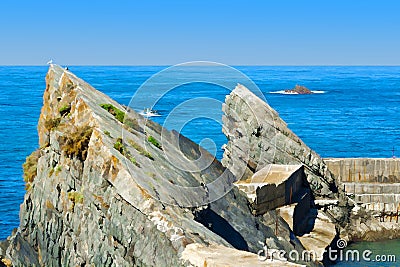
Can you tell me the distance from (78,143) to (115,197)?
2.79 meters

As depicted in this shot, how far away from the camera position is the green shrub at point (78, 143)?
19.9 meters

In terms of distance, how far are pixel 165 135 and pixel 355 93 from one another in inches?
5175

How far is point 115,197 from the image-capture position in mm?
17812

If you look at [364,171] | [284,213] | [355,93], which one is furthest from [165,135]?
[355,93]

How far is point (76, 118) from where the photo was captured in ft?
69.1

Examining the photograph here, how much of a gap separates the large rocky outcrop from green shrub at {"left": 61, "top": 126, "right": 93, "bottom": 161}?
30 millimetres

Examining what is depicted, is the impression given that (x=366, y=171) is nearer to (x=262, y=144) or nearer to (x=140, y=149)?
(x=262, y=144)

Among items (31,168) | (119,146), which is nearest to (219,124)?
(31,168)

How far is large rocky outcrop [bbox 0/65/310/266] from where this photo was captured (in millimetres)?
16953

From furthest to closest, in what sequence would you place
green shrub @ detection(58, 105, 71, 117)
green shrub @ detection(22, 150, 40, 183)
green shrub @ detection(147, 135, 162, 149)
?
green shrub @ detection(22, 150, 40, 183), green shrub @ detection(147, 135, 162, 149), green shrub @ detection(58, 105, 71, 117)

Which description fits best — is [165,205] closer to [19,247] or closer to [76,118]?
[76,118]

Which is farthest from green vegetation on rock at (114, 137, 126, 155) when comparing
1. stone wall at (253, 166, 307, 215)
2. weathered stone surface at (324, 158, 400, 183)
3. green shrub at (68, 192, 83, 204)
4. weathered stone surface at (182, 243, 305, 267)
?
weathered stone surface at (324, 158, 400, 183)

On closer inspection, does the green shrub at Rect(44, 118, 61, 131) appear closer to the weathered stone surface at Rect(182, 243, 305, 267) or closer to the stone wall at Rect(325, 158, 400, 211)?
the weathered stone surface at Rect(182, 243, 305, 267)

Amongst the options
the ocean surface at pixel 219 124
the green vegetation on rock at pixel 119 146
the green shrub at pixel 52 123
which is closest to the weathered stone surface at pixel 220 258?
the ocean surface at pixel 219 124
